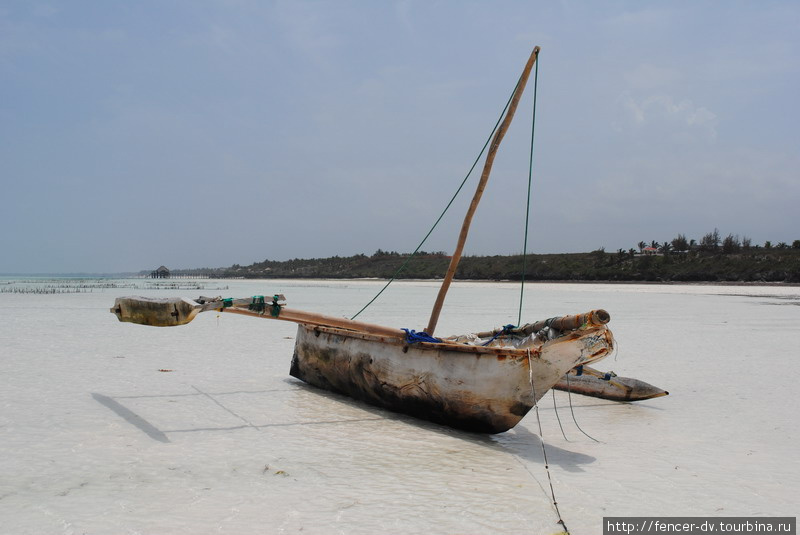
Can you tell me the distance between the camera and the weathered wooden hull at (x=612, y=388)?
6.83 metres

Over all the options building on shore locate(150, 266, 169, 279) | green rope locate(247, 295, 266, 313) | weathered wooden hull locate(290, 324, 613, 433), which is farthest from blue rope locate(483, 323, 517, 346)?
building on shore locate(150, 266, 169, 279)

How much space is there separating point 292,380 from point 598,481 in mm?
4693

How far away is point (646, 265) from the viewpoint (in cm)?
3953

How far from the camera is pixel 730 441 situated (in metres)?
5.33

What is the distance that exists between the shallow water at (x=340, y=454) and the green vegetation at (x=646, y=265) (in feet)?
66.2

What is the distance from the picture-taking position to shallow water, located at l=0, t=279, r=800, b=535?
11.9 ft

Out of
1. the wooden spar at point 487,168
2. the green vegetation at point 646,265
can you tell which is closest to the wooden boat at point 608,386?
the wooden spar at point 487,168

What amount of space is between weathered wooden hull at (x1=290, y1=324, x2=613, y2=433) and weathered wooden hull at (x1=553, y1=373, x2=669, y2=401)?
193 cm

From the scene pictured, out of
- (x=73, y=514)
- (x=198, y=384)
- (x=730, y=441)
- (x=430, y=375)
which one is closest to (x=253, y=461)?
(x=73, y=514)

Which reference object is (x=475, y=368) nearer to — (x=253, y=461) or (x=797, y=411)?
(x=253, y=461)

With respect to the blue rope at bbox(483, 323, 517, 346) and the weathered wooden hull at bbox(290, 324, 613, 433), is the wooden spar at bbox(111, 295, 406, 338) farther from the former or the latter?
the blue rope at bbox(483, 323, 517, 346)

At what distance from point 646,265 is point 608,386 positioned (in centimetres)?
3519

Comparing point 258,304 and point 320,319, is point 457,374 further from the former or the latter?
point 258,304

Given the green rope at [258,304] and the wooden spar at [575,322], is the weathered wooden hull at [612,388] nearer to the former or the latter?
the wooden spar at [575,322]
